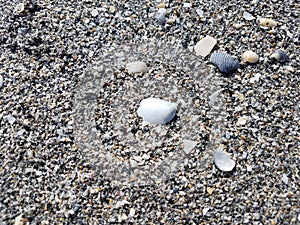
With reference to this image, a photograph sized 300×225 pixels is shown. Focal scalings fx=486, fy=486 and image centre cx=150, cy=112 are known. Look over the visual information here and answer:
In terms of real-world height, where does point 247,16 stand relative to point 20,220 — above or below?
above

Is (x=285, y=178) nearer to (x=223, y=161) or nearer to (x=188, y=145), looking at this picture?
(x=223, y=161)

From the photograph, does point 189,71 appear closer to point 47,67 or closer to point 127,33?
point 127,33

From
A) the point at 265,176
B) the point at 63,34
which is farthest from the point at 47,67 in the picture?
the point at 265,176

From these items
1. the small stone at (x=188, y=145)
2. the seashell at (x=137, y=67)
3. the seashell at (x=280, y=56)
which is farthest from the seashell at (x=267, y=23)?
the small stone at (x=188, y=145)

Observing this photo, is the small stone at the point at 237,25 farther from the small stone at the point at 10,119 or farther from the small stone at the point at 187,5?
the small stone at the point at 10,119

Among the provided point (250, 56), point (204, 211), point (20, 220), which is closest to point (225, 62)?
point (250, 56)

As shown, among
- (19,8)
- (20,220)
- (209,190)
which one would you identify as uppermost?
(19,8)

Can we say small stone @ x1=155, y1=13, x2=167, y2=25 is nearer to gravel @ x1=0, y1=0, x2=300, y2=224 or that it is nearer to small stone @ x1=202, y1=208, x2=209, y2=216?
A: gravel @ x1=0, y1=0, x2=300, y2=224
